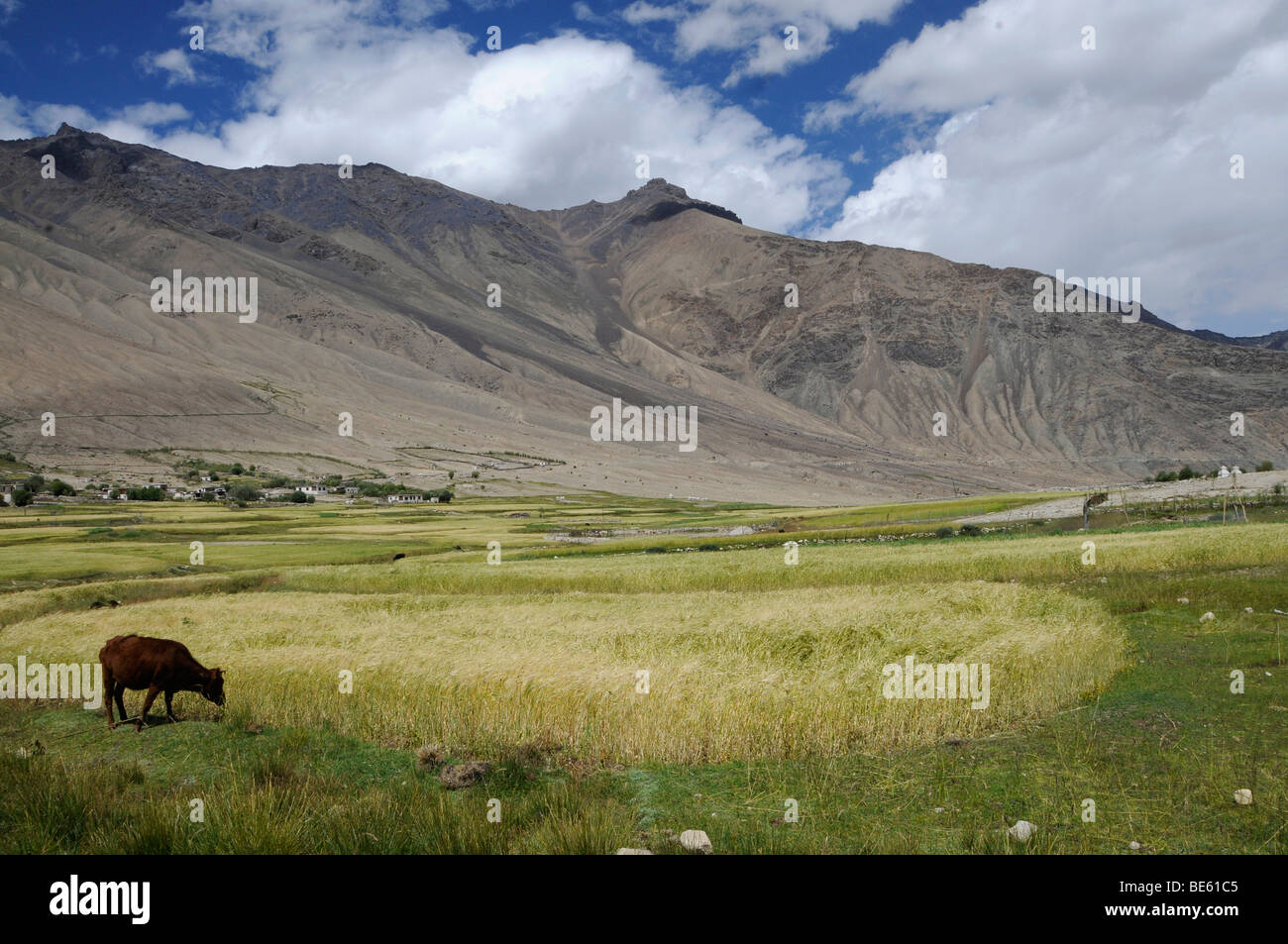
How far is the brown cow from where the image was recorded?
1343cm

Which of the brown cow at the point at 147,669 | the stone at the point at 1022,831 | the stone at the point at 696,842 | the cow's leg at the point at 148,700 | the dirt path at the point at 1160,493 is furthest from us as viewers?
the dirt path at the point at 1160,493

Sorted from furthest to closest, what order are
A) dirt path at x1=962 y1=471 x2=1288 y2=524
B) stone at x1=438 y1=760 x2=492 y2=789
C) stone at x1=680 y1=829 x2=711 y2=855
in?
dirt path at x1=962 y1=471 x2=1288 y2=524
stone at x1=438 y1=760 x2=492 y2=789
stone at x1=680 y1=829 x2=711 y2=855

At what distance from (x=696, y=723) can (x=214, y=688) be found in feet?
28.5

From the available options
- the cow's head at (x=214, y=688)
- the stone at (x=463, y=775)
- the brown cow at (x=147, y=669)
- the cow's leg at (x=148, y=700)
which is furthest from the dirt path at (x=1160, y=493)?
the cow's leg at (x=148, y=700)

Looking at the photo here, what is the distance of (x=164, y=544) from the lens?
196 ft

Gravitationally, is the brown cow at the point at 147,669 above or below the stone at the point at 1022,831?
above

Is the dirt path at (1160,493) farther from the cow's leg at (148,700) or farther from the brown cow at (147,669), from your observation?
the cow's leg at (148,700)

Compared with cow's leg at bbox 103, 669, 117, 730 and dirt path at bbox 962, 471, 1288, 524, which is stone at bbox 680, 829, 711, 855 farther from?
dirt path at bbox 962, 471, 1288, 524

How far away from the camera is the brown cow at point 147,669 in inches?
Answer: 529

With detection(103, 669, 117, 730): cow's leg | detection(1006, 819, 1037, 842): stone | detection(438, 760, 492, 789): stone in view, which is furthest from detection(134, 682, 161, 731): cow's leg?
detection(1006, 819, 1037, 842): stone

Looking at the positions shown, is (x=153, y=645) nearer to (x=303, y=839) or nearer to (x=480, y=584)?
(x=303, y=839)

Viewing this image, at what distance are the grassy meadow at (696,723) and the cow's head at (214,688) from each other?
0.51 metres

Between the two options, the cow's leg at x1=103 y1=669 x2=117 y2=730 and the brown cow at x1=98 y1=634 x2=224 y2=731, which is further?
the cow's leg at x1=103 y1=669 x2=117 y2=730
